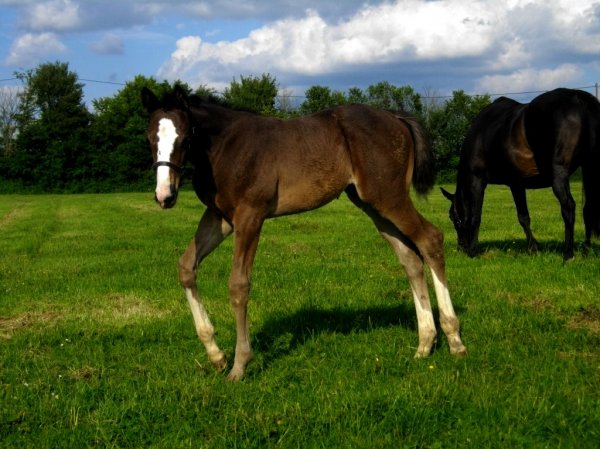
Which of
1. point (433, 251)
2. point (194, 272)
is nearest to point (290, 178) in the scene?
point (194, 272)

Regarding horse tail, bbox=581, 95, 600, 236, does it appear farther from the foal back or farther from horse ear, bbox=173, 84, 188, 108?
horse ear, bbox=173, 84, 188, 108

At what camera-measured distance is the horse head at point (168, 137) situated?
15.4ft

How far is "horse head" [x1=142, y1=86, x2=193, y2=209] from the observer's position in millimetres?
4684

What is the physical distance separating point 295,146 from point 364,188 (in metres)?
0.71

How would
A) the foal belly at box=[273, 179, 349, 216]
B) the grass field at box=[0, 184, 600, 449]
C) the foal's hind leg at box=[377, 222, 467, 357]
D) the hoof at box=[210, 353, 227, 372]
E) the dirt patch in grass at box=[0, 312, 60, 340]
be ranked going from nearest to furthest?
the grass field at box=[0, 184, 600, 449] → the hoof at box=[210, 353, 227, 372] → the foal belly at box=[273, 179, 349, 216] → the foal's hind leg at box=[377, 222, 467, 357] → the dirt patch in grass at box=[0, 312, 60, 340]

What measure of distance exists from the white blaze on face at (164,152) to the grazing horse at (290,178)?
0.30ft

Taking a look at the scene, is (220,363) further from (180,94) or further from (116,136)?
(116,136)

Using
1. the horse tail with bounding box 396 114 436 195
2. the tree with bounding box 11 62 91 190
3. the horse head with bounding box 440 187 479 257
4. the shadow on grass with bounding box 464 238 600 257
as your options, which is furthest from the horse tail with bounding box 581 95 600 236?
the tree with bounding box 11 62 91 190

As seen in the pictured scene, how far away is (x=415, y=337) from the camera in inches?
244

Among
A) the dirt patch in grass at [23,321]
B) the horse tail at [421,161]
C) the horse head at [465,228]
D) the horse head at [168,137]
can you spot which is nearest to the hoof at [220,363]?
the horse head at [168,137]

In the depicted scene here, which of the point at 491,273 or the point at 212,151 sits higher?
the point at 212,151

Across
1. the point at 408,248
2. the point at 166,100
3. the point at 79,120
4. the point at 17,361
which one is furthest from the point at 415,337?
the point at 79,120

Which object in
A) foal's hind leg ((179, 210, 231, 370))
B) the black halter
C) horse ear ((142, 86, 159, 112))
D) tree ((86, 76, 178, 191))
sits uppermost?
horse ear ((142, 86, 159, 112))

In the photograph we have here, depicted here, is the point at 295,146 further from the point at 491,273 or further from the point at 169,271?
the point at 169,271
